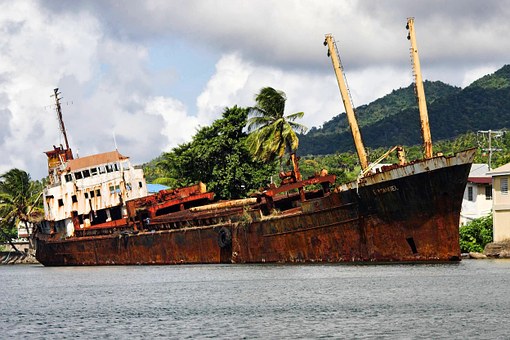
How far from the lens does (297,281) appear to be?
4188 centimetres

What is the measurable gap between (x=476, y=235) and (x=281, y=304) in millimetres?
26639

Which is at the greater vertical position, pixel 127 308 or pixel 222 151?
pixel 222 151

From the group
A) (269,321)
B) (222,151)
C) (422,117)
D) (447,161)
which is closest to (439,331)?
(269,321)

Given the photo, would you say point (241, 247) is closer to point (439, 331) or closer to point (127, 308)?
point (127, 308)

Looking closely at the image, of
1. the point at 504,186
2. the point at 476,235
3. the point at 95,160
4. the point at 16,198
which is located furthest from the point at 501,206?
the point at 16,198

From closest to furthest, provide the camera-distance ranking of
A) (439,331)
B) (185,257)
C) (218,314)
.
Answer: (439,331), (218,314), (185,257)

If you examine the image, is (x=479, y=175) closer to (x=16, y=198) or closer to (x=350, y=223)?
(x=350, y=223)

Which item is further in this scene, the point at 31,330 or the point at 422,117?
the point at 422,117

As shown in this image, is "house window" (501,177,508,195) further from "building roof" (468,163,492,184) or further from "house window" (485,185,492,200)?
"house window" (485,185,492,200)

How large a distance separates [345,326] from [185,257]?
3508cm

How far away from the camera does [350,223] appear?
1909 inches

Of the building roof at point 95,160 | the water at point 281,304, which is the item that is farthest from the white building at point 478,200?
the building roof at point 95,160

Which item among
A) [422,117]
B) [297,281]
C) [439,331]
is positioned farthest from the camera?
[422,117]

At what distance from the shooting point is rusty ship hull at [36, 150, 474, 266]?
45750mm
